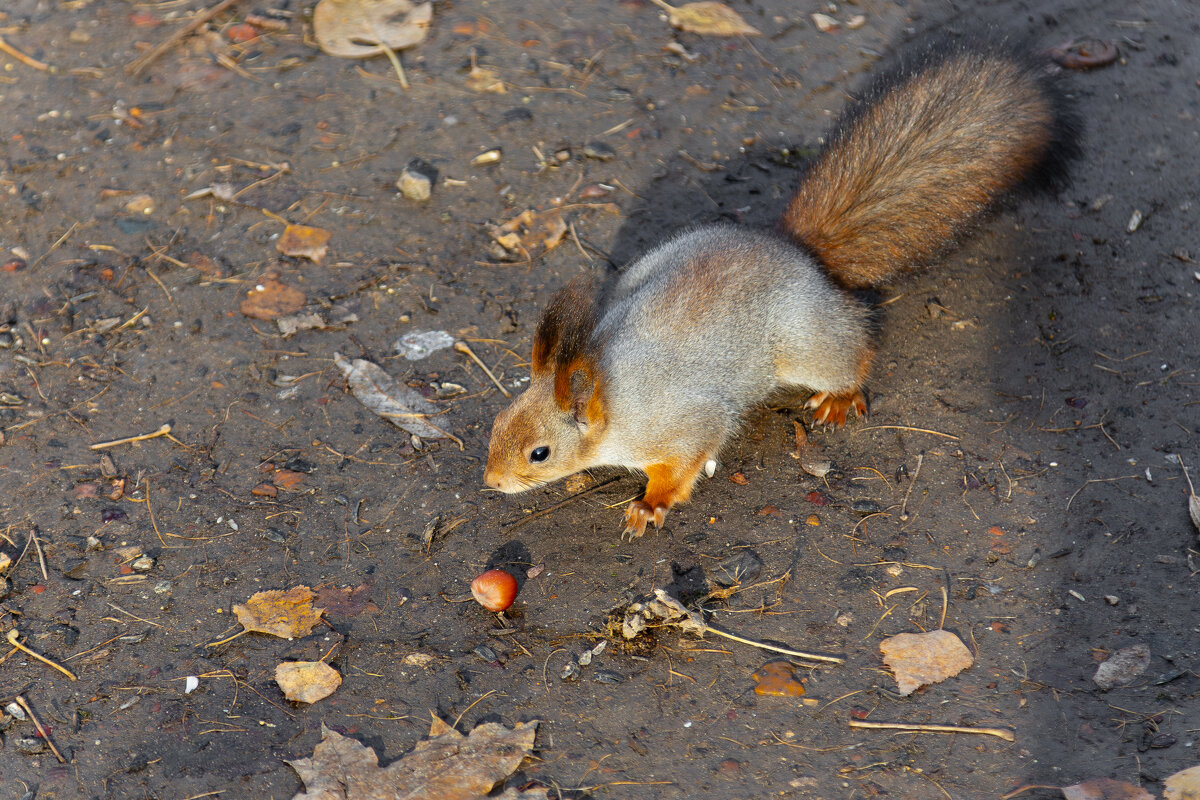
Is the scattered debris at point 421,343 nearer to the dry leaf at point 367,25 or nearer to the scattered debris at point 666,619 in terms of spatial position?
the scattered debris at point 666,619

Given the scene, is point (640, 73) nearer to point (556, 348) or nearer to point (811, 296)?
point (811, 296)

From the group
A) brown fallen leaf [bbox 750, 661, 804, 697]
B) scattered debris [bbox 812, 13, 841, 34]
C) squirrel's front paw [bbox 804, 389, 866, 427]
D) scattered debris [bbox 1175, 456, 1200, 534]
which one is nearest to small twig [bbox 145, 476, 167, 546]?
brown fallen leaf [bbox 750, 661, 804, 697]

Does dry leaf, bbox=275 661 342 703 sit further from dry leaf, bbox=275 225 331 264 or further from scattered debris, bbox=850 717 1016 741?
dry leaf, bbox=275 225 331 264

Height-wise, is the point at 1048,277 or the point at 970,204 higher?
the point at 970,204

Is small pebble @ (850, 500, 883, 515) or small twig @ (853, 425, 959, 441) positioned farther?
small twig @ (853, 425, 959, 441)

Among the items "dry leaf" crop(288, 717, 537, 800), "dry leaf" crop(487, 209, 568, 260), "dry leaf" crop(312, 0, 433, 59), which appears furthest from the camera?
"dry leaf" crop(312, 0, 433, 59)

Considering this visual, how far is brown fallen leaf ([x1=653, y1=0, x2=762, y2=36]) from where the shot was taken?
462 centimetres

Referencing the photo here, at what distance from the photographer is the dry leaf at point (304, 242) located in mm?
3682

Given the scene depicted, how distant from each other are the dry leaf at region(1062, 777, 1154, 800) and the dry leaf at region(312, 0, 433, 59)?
161 inches

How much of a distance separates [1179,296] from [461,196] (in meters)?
2.82

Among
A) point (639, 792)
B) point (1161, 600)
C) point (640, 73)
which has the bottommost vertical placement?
point (639, 792)

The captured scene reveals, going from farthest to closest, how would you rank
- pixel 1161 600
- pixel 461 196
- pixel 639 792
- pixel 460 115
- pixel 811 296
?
pixel 460 115 < pixel 461 196 < pixel 811 296 < pixel 1161 600 < pixel 639 792

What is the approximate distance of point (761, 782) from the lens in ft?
7.20

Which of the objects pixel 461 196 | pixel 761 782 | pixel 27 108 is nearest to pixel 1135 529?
pixel 761 782
